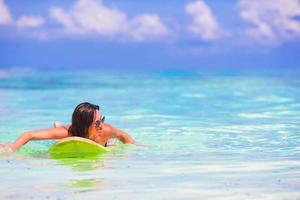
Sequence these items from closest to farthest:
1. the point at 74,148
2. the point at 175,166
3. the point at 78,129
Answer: the point at 175,166 → the point at 74,148 → the point at 78,129

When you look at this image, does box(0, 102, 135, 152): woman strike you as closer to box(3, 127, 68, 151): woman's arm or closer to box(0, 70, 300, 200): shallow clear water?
box(3, 127, 68, 151): woman's arm

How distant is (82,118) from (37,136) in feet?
1.35

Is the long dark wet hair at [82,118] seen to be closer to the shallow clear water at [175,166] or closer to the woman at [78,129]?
the woman at [78,129]

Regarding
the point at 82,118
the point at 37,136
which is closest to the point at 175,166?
the point at 82,118

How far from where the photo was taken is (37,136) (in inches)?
241

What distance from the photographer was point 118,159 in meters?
5.82

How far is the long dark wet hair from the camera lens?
241 inches

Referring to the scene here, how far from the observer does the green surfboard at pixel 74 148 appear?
591 centimetres

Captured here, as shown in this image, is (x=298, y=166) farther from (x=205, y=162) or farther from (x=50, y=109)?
(x=50, y=109)

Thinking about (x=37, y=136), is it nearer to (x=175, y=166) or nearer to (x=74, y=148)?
(x=74, y=148)

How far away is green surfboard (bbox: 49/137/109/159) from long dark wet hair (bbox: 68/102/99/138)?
0.21 metres

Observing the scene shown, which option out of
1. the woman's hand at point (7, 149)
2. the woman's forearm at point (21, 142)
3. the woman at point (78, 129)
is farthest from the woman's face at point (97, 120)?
the woman's hand at point (7, 149)

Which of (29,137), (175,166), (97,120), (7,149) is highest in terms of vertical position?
(97,120)

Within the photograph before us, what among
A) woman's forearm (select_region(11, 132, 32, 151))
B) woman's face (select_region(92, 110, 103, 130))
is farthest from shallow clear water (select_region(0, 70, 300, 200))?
woman's face (select_region(92, 110, 103, 130))
